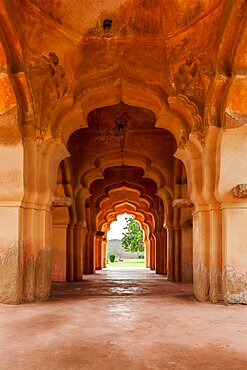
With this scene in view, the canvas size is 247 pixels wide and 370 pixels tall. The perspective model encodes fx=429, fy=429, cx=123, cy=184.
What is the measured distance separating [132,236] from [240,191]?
43.0 meters

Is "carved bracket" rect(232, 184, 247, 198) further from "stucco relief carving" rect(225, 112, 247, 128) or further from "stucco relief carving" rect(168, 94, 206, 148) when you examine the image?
"stucco relief carving" rect(168, 94, 206, 148)

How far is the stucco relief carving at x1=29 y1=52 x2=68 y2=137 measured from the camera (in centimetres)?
733

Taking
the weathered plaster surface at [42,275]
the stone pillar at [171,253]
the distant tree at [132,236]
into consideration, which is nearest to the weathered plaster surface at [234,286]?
the weathered plaster surface at [42,275]

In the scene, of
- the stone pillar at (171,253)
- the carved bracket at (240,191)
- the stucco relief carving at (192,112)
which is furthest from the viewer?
the stone pillar at (171,253)

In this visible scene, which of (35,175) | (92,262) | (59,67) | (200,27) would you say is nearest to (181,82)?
(200,27)

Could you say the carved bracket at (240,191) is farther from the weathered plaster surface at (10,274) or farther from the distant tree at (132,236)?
the distant tree at (132,236)

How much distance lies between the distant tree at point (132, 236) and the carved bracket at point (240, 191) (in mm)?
41669

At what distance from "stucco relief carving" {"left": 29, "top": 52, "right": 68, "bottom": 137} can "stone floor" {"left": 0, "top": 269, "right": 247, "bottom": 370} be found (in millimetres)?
3222

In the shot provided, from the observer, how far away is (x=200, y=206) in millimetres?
7816

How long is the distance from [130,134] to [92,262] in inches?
281

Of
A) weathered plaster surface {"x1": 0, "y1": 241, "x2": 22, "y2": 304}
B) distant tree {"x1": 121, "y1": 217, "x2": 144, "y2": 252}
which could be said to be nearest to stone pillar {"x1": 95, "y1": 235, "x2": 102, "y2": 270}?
weathered plaster surface {"x1": 0, "y1": 241, "x2": 22, "y2": 304}

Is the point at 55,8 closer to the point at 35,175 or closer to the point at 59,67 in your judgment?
the point at 59,67

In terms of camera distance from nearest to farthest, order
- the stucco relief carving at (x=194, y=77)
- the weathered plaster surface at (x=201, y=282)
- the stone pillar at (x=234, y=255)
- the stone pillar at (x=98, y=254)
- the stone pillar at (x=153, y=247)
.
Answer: the stone pillar at (x=234, y=255) → the stucco relief carving at (x=194, y=77) → the weathered plaster surface at (x=201, y=282) → the stone pillar at (x=153, y=247) → the stone pillar at (x=98, y=254)

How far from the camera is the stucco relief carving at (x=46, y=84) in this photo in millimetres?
7332
